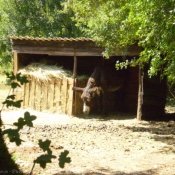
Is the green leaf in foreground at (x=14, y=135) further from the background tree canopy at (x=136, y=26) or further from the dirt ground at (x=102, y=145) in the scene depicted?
the background tree canopy at (x=136, y=26)

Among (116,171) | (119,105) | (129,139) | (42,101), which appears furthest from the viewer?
(119,105)

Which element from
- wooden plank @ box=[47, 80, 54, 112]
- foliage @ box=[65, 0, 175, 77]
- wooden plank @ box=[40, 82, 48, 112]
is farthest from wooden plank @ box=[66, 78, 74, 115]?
foliage @ box=[65, 0, 175, 77]

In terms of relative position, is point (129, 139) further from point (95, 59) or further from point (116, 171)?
point (95, 59)

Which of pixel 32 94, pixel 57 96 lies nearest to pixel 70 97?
pixel 57 96

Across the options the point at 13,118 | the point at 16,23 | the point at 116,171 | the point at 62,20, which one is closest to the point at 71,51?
the point at 13,118

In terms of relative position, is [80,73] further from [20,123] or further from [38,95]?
[20,123]

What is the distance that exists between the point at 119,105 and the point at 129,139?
5196mm

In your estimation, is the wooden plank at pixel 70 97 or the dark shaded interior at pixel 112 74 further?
the dark shaded interior at pixel 112 74

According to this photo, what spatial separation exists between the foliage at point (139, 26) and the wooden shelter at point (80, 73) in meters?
0.98

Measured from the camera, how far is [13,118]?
1064 centimetres

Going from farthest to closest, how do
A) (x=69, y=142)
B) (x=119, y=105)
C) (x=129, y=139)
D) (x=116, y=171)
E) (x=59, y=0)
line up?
(x=59, y=0)
(x=119, y=105)
(x=129, y=139)
(x=69, y=142)
(x=116, y=171)

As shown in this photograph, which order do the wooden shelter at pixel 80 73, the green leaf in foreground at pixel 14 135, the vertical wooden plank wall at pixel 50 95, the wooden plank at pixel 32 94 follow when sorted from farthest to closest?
the wooden plank at pixel 32 94, the vertical wooden plank wall at pixel 50 95, the wooden shelter at pixel 80 73, the green leaf in foreground at pixel 14 135

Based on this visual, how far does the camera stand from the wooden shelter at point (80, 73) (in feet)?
35.3

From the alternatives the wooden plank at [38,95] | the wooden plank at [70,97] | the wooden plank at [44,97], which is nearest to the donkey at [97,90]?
the wooden plank at [70,97]
